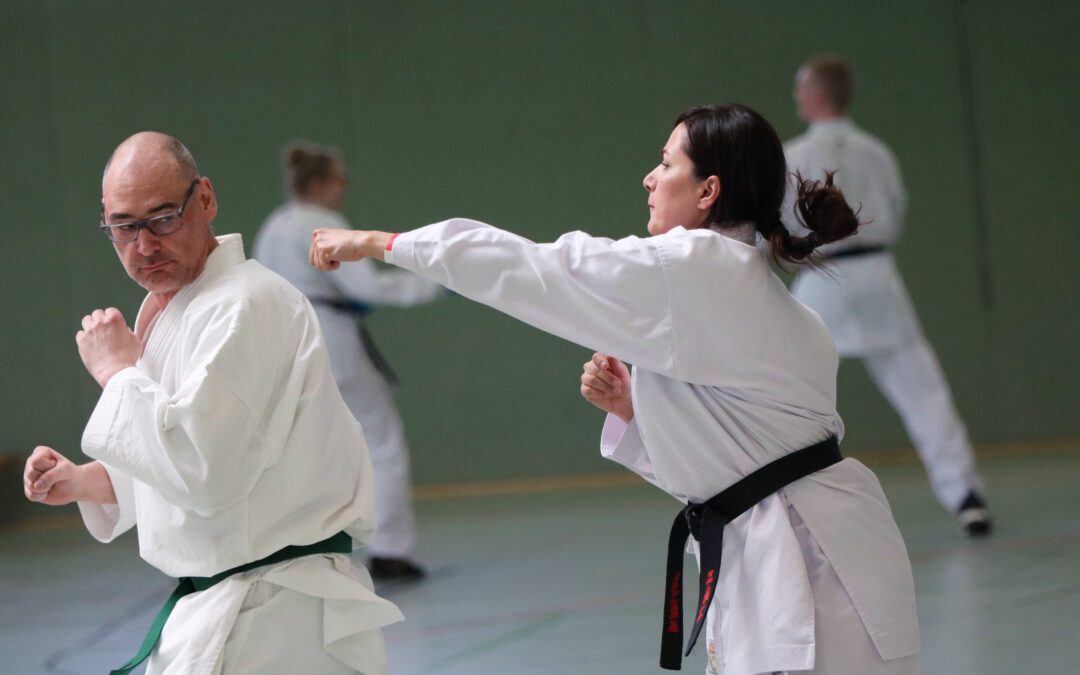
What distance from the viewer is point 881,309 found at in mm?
4531

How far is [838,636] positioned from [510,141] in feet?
18.1

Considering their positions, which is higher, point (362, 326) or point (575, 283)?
point (575, 283)

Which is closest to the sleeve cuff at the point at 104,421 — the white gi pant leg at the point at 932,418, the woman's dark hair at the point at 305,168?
the woman's dark hair at the point at 305,168

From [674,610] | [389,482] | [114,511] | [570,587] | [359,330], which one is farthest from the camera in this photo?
[359,330]

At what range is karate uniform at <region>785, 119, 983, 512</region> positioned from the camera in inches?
175

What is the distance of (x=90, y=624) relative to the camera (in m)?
4.04

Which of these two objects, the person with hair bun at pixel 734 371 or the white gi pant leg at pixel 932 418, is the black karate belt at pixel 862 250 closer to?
the white gi pant leg at pixel 932 418

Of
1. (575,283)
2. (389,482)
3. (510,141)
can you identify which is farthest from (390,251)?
(510,141)

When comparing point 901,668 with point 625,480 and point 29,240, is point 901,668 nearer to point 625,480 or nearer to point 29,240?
point 625,480

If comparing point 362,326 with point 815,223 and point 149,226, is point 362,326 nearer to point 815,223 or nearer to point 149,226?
point 149,226

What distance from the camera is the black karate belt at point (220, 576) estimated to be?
5.35ft

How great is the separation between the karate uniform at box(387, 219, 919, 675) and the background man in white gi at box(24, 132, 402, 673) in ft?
0.84

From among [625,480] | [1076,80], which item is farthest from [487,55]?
[1076,80]

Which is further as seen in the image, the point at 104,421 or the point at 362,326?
the point at 362,326
